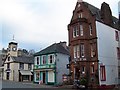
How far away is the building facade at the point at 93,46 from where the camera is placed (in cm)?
3462

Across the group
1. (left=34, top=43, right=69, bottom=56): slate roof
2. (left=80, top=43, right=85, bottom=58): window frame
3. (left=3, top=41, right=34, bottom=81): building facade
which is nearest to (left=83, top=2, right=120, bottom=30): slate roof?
(left=80, top=43, right=85, bottom=58): window frame

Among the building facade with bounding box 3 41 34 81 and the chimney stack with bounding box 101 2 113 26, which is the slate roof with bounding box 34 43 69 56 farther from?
the building facade with bounding box 3 41 34 81

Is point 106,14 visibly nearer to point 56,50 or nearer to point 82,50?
point 82,50

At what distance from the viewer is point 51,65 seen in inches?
1735

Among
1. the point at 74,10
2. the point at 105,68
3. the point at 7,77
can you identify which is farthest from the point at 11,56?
the point at 105,68

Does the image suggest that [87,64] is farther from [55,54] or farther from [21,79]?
[21,79]

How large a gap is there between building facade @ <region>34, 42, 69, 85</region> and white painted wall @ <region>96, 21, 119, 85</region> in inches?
406

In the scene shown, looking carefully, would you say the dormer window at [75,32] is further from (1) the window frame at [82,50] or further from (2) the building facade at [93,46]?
(1) the window frame at [82,50]

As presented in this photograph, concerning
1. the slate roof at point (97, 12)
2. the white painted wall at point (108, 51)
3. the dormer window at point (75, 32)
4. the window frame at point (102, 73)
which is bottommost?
the window frame at point (102, 73)

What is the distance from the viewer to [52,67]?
4369 cm

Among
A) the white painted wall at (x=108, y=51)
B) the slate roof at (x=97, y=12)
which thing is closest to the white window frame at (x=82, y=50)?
the white painted wall at (x=108, y=51)

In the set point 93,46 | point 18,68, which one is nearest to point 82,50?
point 93,46

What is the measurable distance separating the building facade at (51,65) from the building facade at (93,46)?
708 cm

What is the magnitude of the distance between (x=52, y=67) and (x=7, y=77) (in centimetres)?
2464
